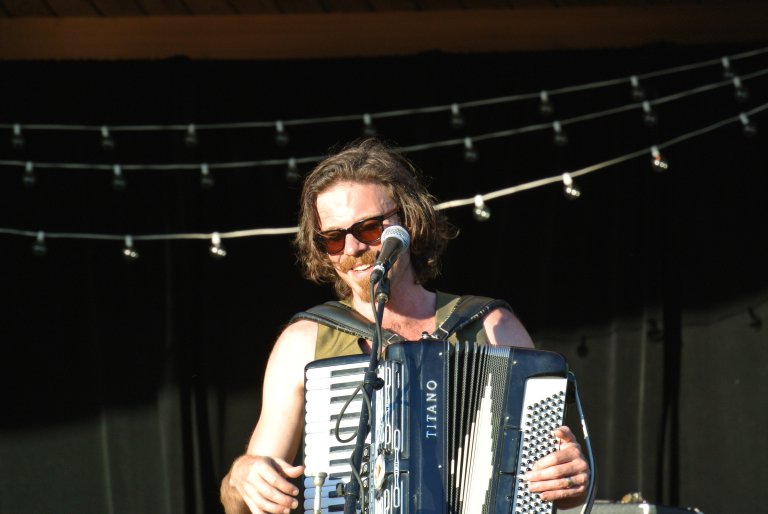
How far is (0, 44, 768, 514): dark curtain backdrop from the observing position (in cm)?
557

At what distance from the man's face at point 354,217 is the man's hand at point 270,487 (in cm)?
60

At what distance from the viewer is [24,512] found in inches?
222

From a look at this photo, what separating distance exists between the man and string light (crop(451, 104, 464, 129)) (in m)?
1.51

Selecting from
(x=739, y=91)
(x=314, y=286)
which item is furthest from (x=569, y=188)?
(x=314, y=286)

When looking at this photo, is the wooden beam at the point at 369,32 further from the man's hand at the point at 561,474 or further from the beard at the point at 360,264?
the man's hand at the point at 561,474

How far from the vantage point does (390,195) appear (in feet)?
12.5

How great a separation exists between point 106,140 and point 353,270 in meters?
2.32

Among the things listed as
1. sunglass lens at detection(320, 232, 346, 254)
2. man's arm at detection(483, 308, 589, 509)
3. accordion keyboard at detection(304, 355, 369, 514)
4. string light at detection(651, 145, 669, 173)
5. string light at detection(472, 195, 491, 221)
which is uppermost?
string light at detection(651, 145, 669, 173)

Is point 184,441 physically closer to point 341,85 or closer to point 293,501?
point 341,85

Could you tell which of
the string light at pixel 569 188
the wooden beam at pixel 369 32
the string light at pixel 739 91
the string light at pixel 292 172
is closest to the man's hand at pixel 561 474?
the string light at pixel 569 188

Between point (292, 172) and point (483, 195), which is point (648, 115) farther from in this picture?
point (292, 172)

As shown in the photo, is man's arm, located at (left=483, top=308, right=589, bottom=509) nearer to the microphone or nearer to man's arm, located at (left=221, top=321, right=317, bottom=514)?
the microphone

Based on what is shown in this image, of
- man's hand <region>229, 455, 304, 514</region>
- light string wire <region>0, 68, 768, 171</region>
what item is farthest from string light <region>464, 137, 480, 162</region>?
man's hand <region>229, 455, 304, 514</region>

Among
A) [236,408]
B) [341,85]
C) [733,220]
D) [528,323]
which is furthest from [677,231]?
[236,408]
